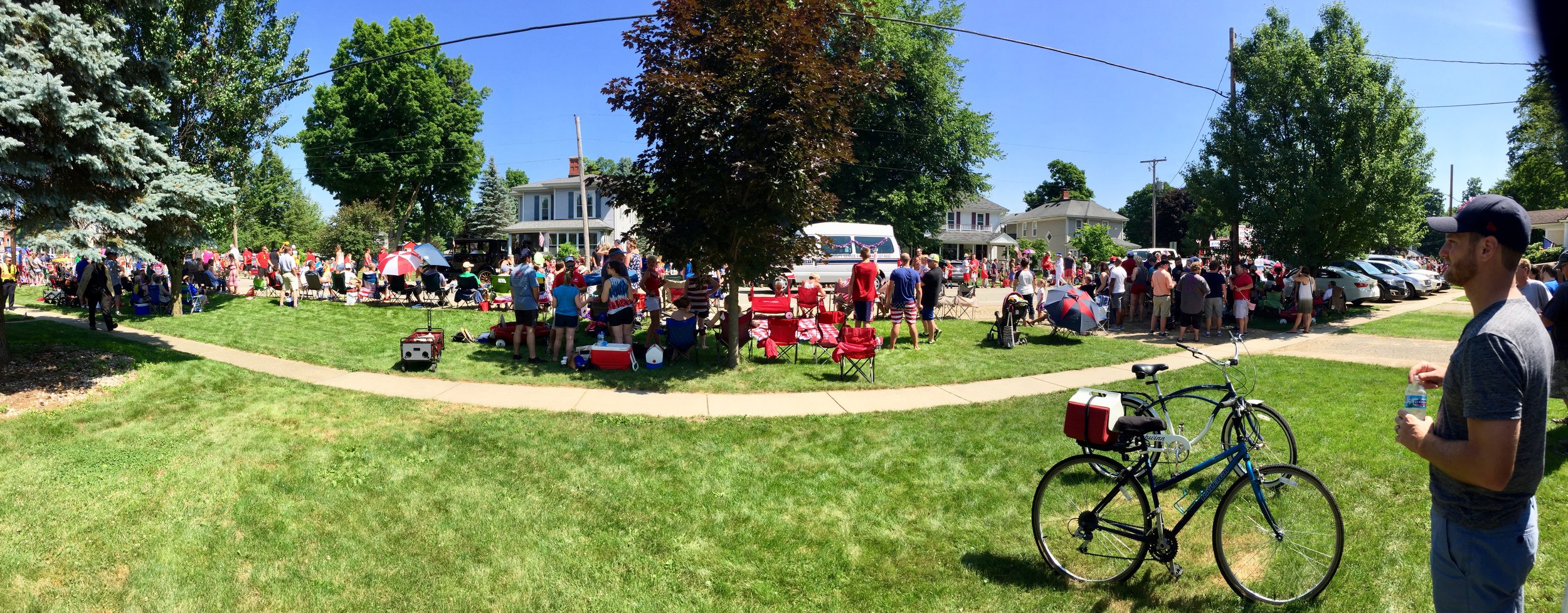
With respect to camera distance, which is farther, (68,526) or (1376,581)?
(68,526)

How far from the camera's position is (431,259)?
18547mm

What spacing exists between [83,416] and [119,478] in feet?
8.56

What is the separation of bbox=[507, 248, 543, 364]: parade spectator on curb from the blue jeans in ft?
36.3

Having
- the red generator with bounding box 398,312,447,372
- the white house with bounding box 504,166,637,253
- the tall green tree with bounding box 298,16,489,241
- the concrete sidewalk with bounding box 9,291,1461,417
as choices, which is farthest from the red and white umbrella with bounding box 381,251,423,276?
the white house with bounding box 504,166,637,253

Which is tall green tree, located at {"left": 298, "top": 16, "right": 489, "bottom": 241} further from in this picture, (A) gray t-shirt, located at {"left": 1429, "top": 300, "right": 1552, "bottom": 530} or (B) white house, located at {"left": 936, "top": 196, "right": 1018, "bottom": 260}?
(A) gray t-shirt, located at {"left": 1429, "top": 300, "right": 1552, "bottom": 530}

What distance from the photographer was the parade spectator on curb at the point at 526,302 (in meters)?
11.7

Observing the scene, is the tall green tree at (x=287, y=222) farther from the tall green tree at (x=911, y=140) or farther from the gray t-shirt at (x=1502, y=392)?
the gray t-shirt at (x=1502, y=392)

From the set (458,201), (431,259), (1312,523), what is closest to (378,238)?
(458,201)

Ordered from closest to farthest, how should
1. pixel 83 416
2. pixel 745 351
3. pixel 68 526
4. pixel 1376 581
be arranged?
pixel 1376 581, pixel 68 526, pixel 83 416, pixel 745 351

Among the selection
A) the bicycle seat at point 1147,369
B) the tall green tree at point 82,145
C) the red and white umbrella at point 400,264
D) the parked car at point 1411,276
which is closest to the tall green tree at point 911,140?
the parked car at point 1411,276

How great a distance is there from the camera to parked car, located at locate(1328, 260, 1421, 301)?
23.4 m

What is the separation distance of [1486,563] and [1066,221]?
76.0m

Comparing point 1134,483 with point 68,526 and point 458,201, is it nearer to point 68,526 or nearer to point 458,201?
point 68,526

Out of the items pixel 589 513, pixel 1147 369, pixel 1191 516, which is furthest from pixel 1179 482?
pixel 589 513
